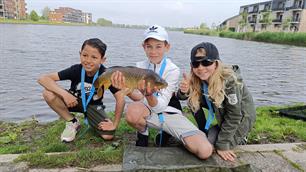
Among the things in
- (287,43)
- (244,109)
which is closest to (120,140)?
(244,109)

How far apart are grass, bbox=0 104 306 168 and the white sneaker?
0.07 metres

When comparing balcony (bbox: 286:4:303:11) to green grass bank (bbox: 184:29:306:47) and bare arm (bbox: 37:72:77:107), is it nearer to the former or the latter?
green grass bank (bbox: 184:29:306:47)

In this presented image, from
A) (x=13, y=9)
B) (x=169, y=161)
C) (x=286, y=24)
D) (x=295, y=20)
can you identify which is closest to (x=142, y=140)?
(x=169, y=161)

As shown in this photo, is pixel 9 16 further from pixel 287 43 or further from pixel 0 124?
pixel 0 124

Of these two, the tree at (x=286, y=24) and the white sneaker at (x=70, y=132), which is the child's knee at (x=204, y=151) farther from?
the tree at (x=286, y=24)

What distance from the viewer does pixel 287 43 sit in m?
41.1

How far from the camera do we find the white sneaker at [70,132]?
150 inches

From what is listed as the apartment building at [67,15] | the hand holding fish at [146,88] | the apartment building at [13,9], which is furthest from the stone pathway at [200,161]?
the apartment building at [67,15]

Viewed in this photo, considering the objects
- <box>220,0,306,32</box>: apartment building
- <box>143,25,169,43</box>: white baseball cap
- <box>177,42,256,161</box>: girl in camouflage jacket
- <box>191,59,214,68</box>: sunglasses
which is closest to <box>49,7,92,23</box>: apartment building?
<box>220,0,306,32</box>: apartment building

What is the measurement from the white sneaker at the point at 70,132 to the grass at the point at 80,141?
2.9 inches

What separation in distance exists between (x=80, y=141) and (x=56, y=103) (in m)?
0.65

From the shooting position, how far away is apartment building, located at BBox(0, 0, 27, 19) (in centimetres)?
10504

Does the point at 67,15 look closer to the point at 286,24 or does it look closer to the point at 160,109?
the point at 286,24

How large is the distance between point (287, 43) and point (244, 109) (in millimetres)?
42400
